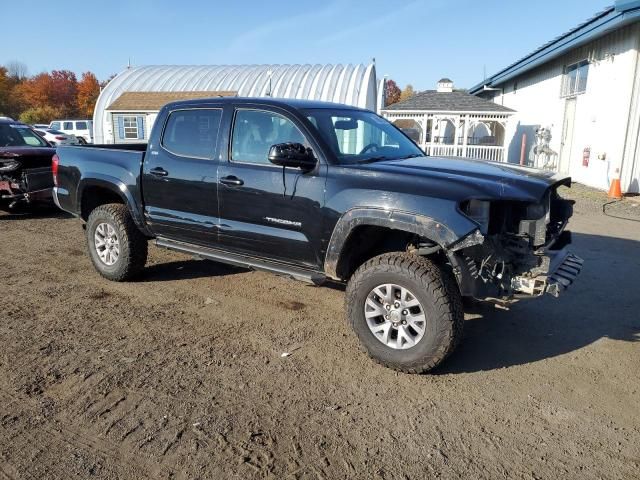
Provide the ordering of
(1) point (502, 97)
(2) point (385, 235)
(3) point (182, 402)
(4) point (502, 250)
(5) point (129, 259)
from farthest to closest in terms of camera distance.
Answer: (1) point (502, 97), (5) point (129, 259), (2) point (385, 235), (4) point (502, 250), (3) point (182, 402)

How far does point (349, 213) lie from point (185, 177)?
1.89 m

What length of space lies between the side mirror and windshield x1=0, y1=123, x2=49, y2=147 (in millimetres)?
7723

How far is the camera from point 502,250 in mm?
3656

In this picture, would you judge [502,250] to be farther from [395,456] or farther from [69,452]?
[69,452]

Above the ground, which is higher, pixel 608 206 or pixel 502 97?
pixel 502 97

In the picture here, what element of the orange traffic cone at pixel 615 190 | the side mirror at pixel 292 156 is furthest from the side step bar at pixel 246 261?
the orange traffic cone at pixel 615 190

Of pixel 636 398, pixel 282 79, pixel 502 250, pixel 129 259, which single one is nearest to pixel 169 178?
pixel 129 259

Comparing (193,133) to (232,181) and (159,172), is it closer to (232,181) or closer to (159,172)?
(159,172)

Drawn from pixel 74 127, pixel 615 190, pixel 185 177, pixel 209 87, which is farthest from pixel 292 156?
pixel 74 127

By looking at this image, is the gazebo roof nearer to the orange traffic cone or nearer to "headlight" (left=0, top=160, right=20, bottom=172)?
the orange traffic cone

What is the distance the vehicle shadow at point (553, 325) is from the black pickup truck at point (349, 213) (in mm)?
684

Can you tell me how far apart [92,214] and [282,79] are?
25309 mm

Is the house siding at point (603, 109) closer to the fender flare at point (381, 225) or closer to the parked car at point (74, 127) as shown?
the fender flare at point (381, 225)

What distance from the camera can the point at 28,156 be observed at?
8.80m
